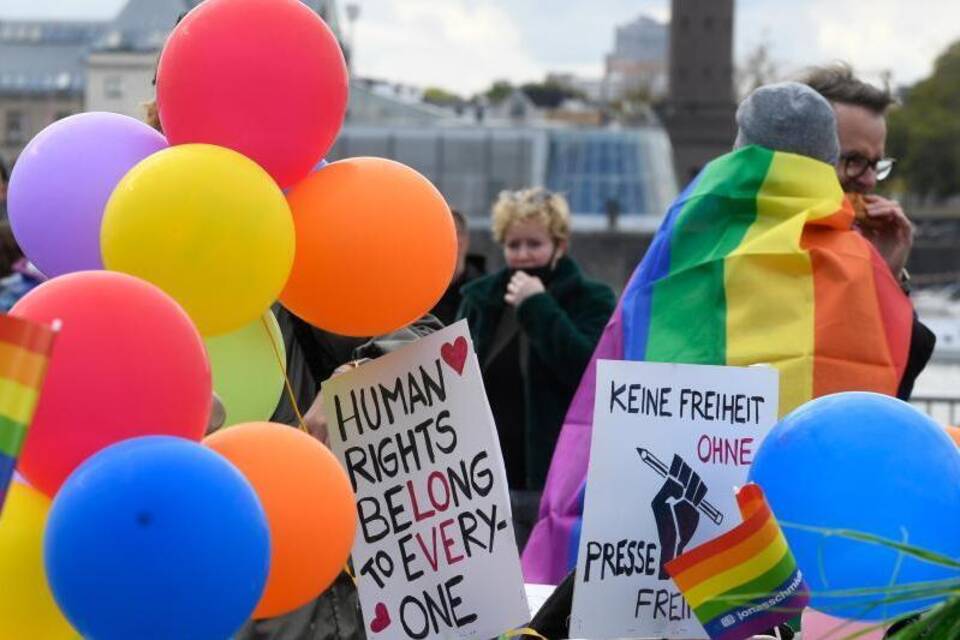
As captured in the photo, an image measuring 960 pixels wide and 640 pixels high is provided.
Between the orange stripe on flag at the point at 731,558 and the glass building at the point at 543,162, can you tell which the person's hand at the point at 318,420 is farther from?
the glass building at the point at 543,162

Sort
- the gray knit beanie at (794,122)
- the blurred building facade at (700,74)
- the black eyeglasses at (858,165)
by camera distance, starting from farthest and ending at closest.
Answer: the blurred building facade at (700,74) → the black eyeglasses at (858,165) → the gray knit beanie at (794,122)

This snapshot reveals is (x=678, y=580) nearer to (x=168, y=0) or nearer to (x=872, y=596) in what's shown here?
(x=872, y=596)

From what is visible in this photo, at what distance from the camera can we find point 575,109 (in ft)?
332

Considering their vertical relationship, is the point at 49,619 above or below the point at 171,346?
below

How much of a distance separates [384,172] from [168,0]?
67.8 meters

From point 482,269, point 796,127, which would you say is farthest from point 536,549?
point 482,269

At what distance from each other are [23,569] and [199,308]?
0.48 metres

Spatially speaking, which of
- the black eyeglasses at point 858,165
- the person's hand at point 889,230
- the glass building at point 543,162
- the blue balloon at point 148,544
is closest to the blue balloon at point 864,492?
the blue balloon at point 148,544

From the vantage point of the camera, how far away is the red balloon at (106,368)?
2.39 metres

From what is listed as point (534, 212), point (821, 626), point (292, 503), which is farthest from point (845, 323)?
point (534, 212)

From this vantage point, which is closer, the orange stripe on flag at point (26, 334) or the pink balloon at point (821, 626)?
the orange stripe on flag at point (26, 334)

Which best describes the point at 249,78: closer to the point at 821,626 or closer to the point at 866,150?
the point at 821,626

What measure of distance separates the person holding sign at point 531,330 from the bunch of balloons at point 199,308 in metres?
3.12

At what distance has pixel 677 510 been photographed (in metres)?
3.38
